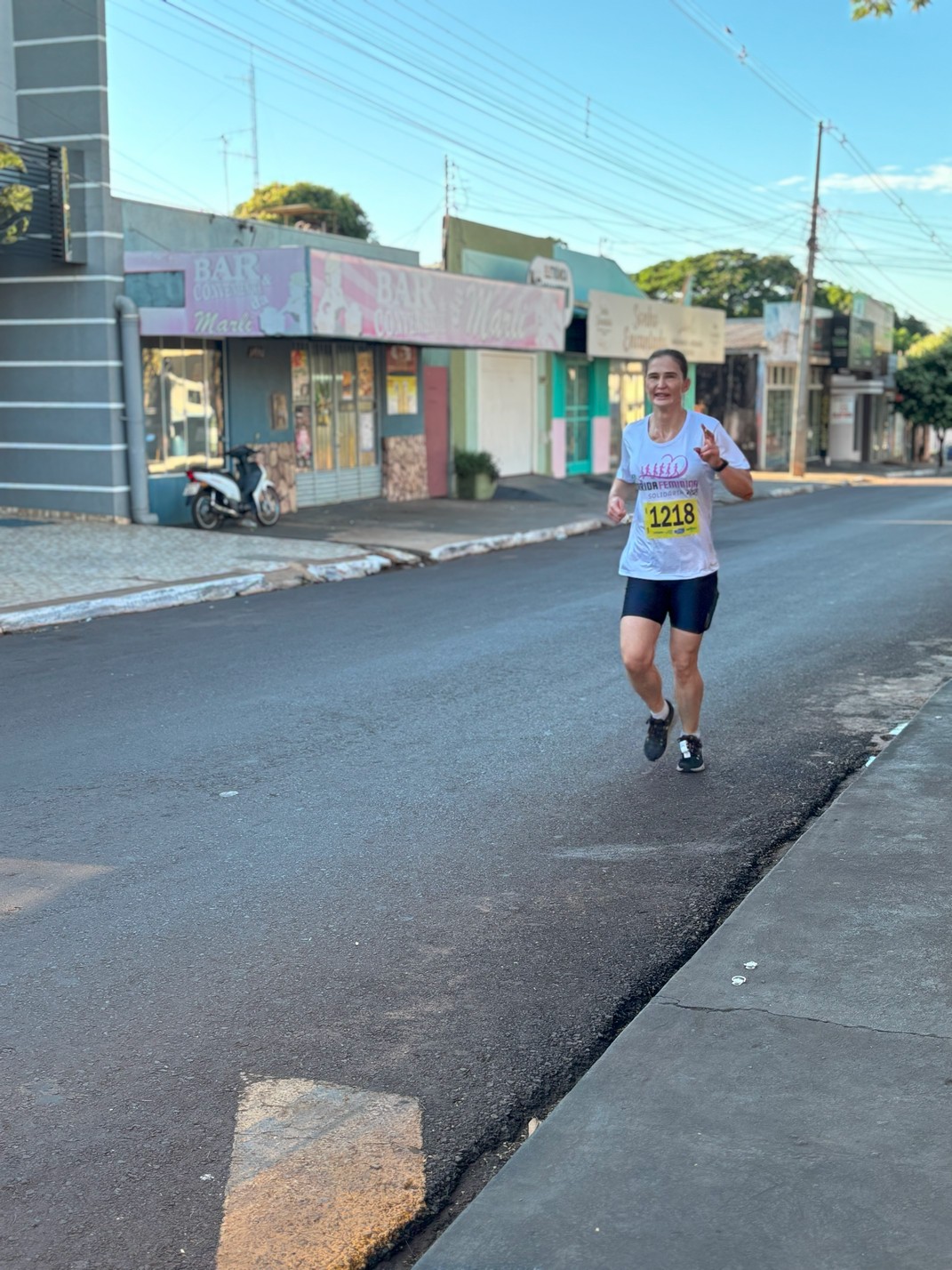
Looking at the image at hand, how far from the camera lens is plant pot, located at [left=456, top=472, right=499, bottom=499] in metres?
26.2

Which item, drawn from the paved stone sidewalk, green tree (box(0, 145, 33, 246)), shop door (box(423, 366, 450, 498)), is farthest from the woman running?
shop door (box(423, 366, 450, 498))

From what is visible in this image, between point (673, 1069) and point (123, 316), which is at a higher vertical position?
point (123, 316)

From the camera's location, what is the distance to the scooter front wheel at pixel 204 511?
18.5 meters

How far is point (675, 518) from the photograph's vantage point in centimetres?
626

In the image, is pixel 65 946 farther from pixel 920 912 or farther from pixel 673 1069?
pixel 920 912

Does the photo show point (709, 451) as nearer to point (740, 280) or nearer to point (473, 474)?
point (473, 474)

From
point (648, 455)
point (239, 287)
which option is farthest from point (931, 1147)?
point (239, 287)

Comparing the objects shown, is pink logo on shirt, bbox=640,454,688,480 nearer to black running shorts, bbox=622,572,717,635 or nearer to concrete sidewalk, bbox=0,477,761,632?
black running shorts, bbox=622,572,717,635

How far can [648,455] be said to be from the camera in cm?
634

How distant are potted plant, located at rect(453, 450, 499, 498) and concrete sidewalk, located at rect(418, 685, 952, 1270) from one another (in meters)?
22.0

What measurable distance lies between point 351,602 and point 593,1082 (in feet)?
31.2

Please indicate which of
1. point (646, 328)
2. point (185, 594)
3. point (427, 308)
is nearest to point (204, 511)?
point (427, 308)

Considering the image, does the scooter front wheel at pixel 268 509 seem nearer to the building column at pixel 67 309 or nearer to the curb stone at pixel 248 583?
the building column at pixel 67 309

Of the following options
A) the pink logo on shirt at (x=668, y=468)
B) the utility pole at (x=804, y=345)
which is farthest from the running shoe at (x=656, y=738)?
the utility pole at (x=804, y=345)
